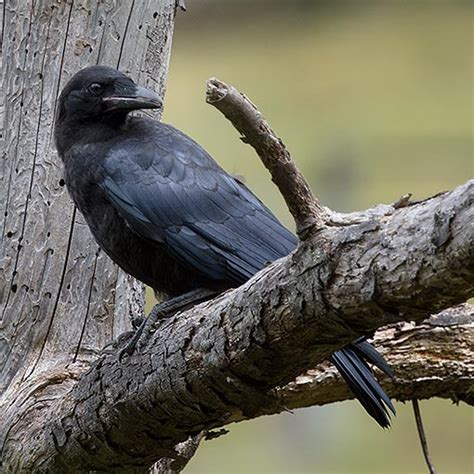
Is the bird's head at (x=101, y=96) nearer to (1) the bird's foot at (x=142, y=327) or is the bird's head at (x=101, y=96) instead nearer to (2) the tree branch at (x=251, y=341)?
(1) the bird's foot at (x=142, y=327)

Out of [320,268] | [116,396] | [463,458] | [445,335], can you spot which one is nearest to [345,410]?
[463,458]

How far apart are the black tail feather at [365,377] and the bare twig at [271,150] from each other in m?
0.75

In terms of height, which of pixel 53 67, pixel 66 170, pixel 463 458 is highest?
pixel 53 67

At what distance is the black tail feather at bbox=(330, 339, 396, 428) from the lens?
358 cm

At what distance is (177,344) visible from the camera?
3520mm

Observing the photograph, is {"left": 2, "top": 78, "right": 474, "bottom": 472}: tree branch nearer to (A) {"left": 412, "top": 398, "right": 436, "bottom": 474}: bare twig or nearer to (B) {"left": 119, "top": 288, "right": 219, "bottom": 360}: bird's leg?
(B) {"left": 119, "top": 288, "right": 219, "bottom": 360}: bird's leg

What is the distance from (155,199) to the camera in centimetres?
428

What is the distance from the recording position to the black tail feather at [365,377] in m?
3.58

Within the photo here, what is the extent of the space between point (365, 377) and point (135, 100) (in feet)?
4.72

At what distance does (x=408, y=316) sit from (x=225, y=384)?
27.3 inches

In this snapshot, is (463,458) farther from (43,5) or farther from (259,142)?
(259,142)

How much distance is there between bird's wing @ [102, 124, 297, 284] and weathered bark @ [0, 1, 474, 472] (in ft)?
1.23

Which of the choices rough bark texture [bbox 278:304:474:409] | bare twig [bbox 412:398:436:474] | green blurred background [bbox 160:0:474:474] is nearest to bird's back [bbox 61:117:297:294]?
rough bark texture [bbox 278:304:474:409]

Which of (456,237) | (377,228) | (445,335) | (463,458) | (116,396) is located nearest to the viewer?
(456,237)
